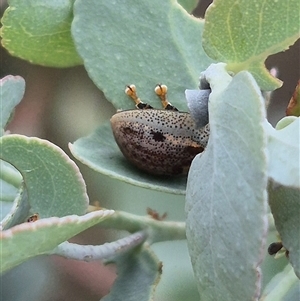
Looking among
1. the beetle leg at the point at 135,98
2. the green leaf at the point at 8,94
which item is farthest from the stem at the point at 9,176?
the beetle leg at the point at 135,98

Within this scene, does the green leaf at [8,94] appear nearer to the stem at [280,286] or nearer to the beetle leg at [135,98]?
the beetle leg at [135,98]

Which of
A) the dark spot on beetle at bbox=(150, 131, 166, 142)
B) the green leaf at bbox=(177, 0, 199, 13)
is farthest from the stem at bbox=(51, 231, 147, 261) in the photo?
the green leaf at bbox=(177, 0, 199, 13)

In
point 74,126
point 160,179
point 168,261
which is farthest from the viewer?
point 74,126

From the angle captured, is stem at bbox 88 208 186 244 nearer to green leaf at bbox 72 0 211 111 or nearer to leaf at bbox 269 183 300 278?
green leaf at bbox 72 0 211 111

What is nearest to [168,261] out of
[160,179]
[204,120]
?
[160,179]

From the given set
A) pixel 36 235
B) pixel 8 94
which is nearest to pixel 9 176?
pixel 8 94

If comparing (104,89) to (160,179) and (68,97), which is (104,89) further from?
(68,97)

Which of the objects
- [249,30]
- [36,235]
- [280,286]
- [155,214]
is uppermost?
[249,30]

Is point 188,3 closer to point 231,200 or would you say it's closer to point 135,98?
point 135,98
